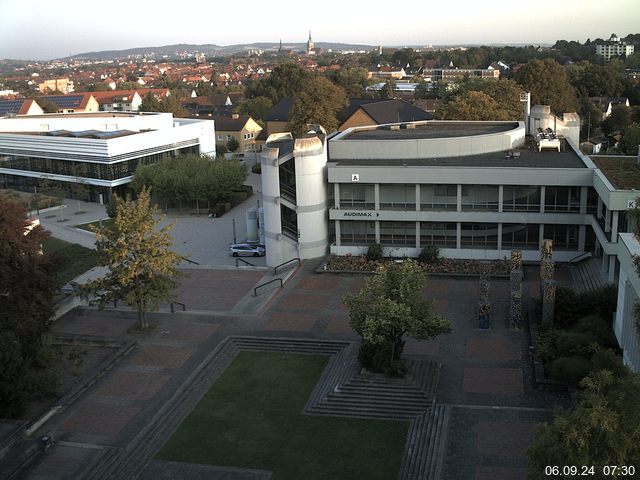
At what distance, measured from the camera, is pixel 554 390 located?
881 inches

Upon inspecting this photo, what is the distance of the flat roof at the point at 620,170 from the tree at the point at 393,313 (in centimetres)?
1260

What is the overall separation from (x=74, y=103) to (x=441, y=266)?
90.0 metres

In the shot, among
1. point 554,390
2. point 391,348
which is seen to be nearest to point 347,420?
point 391,348

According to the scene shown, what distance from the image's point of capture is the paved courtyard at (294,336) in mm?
19875

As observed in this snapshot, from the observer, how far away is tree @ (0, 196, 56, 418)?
21141mm

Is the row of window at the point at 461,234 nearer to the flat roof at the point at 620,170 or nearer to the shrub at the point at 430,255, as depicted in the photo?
the shrub at the point at 430,255

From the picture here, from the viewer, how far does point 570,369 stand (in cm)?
2152

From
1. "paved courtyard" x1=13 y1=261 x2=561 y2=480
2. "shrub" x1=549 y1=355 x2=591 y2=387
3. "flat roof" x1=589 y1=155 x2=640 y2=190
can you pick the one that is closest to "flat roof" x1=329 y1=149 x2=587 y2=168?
"flat roof" x1=589 y1=155 x2=640 y2=190

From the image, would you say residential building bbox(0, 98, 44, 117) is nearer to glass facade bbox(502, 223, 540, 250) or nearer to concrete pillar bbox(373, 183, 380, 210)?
concrete pillar bbox(373, 183, 380, 210)

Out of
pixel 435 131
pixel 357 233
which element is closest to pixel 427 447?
pixel 357 233

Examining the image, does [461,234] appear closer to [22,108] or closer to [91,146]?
[91,146]

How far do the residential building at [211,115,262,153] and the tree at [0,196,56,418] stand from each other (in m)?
59.9

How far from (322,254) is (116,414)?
17.5 meters

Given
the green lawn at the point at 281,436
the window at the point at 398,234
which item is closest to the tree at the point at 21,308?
the green lawn at the point at 281,436
